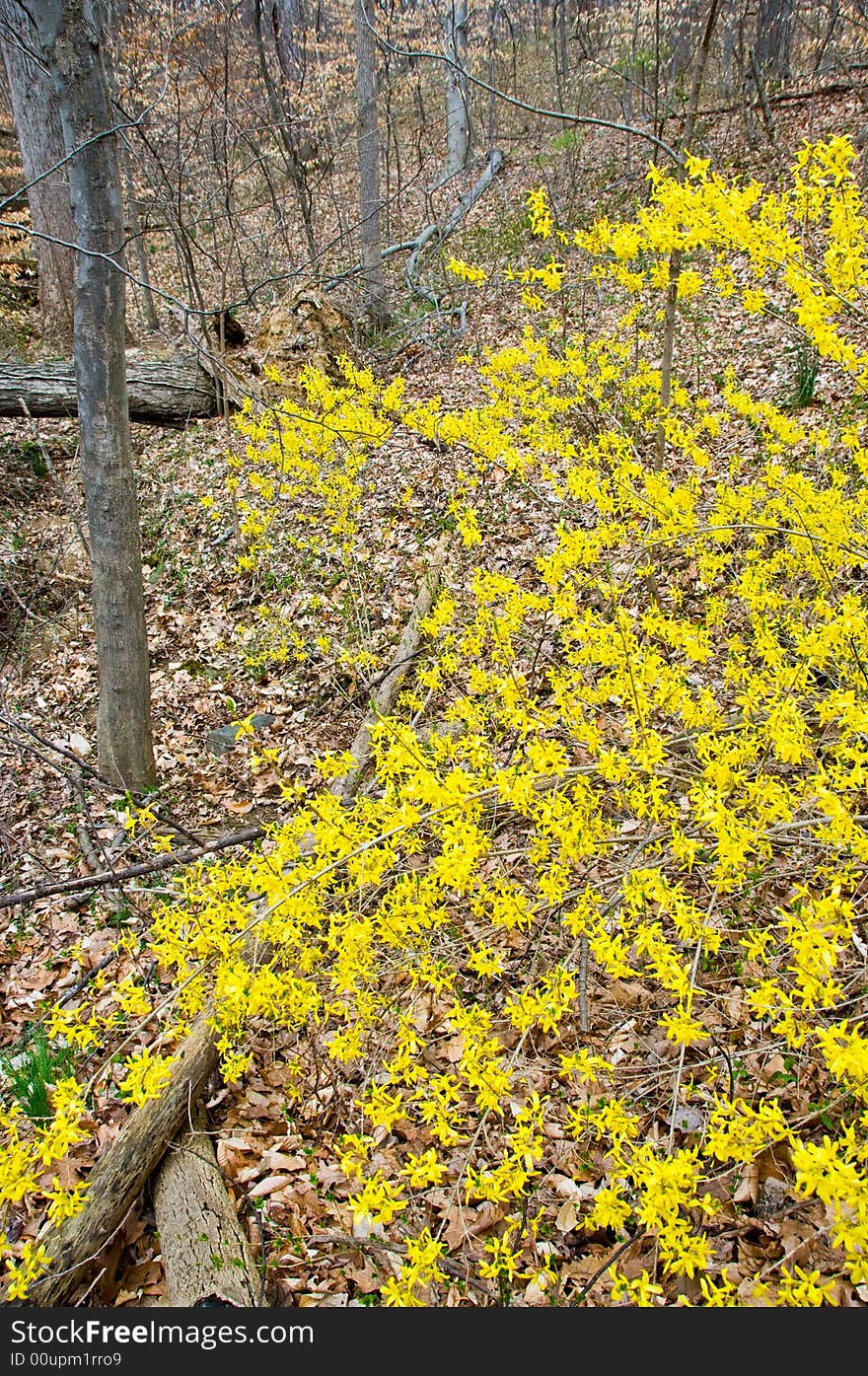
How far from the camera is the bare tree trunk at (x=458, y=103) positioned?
12.2 m

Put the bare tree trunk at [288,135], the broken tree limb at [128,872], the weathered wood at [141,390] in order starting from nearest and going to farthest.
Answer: the broken tree limb at [128,872] → the weathered wood at [141,390] → the bare tree trunk at [288,135]

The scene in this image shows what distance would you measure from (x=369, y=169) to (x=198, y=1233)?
11.0 meters

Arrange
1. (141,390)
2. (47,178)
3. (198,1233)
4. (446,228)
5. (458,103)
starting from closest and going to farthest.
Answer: (198,1233) < (47,178) < (141,390) < (446,228) < (458,103)

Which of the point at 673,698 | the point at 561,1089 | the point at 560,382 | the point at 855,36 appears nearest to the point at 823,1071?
the point at 561,1089

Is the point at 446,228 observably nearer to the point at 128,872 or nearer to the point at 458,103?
the point at 458,103

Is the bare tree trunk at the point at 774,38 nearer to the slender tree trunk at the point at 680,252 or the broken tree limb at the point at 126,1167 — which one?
the slender tree trunk at the point at 680,252

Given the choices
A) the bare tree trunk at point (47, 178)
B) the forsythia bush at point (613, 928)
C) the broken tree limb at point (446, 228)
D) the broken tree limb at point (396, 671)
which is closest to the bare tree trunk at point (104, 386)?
the broken tree limb at point (396, 671)

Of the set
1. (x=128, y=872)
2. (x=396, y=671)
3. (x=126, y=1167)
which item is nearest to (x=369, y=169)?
(x=396, y=671)

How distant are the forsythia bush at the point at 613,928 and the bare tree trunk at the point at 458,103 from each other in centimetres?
1154

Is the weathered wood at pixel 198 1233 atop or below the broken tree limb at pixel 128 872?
below

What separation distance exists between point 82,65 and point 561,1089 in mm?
4765

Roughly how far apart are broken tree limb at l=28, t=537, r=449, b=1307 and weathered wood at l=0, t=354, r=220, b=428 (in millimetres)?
6118

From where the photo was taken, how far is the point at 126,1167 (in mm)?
2574

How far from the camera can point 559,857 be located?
8.13ft
